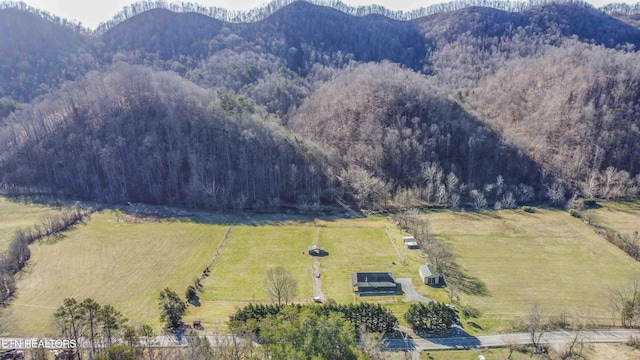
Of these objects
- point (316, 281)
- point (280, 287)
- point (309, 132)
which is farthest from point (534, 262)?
point (309, 132)

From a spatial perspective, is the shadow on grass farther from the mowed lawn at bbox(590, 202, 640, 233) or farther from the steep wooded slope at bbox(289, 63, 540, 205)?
the mowed lawn at bbox(590, 202, 640, 233)

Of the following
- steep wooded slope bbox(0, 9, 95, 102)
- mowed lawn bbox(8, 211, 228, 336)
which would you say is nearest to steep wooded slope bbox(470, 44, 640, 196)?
mowed lawn bbox(8, 211, 228, 336)

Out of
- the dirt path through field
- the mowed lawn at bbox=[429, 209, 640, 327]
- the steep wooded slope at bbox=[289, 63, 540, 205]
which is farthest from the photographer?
the steep wooded slope at bbox=[289, 63, 540, 205]

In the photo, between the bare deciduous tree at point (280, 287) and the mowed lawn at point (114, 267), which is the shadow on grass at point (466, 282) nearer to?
the bare deciduous tree at point (280, 287)

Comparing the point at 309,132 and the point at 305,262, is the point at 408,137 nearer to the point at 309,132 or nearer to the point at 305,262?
the point at 309,132

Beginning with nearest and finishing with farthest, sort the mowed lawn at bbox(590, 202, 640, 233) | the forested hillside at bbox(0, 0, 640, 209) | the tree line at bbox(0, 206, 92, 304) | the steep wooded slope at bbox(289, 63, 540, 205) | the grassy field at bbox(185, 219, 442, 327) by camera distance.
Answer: the grassy field at bbox(185, 219, 442, 327) → the tree line at bbox(0, 206, 92, 304) → the mowed lawn at bbox(590, 202, 640, 233) → the forested hillside at bbox(0, 0, 640, 209) → the steep wooded slope at bbox(289, 63, 540, 205)

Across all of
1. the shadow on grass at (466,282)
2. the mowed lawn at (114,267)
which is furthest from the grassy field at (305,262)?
the shadow on grass at (466,282)
